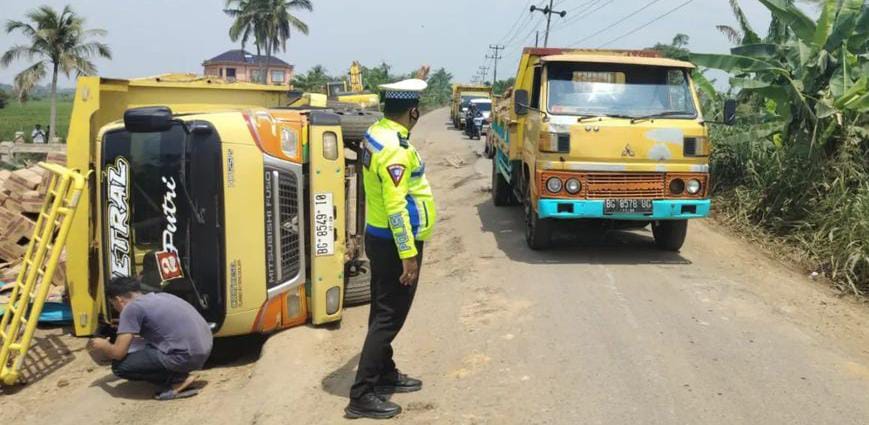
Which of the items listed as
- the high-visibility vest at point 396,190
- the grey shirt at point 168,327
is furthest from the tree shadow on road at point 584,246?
the high-visibility vest at point 396,190

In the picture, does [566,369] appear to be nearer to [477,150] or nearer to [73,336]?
[73,336]

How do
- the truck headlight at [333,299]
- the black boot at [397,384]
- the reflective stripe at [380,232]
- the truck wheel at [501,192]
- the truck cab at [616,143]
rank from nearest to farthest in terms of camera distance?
the reflective stripe at [380,232]
the black boot at [397,384]
the truck headlight at [333,299]
the truck cab at [616,143]
the truck wheel at [501,192]

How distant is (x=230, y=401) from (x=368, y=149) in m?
2.13

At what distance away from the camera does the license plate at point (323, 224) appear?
613 centimetres

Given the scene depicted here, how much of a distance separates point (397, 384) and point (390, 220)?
1.27 metres

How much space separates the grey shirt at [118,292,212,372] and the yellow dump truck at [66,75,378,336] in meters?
0.33

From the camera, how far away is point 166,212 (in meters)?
5.62

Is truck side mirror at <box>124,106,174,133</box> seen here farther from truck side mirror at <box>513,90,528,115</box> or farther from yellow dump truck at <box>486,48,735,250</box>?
truck side mirror at <box>513,90,528,115</box>

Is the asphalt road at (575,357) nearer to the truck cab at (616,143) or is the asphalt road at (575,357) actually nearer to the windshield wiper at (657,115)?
the truck cab at (616,143)

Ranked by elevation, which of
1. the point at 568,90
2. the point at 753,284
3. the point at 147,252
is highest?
the point at 568,90

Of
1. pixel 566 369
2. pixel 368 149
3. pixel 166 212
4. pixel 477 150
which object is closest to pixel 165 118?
pixel 166 212

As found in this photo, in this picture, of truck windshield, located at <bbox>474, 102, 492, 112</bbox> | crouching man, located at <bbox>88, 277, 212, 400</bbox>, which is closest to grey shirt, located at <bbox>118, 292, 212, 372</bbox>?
crouching man, located at <bbox>88, 277, 212, 400</bbox>

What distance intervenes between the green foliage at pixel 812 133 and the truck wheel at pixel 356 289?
15.7 feet


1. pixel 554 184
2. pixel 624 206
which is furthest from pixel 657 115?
pixel 554 184
